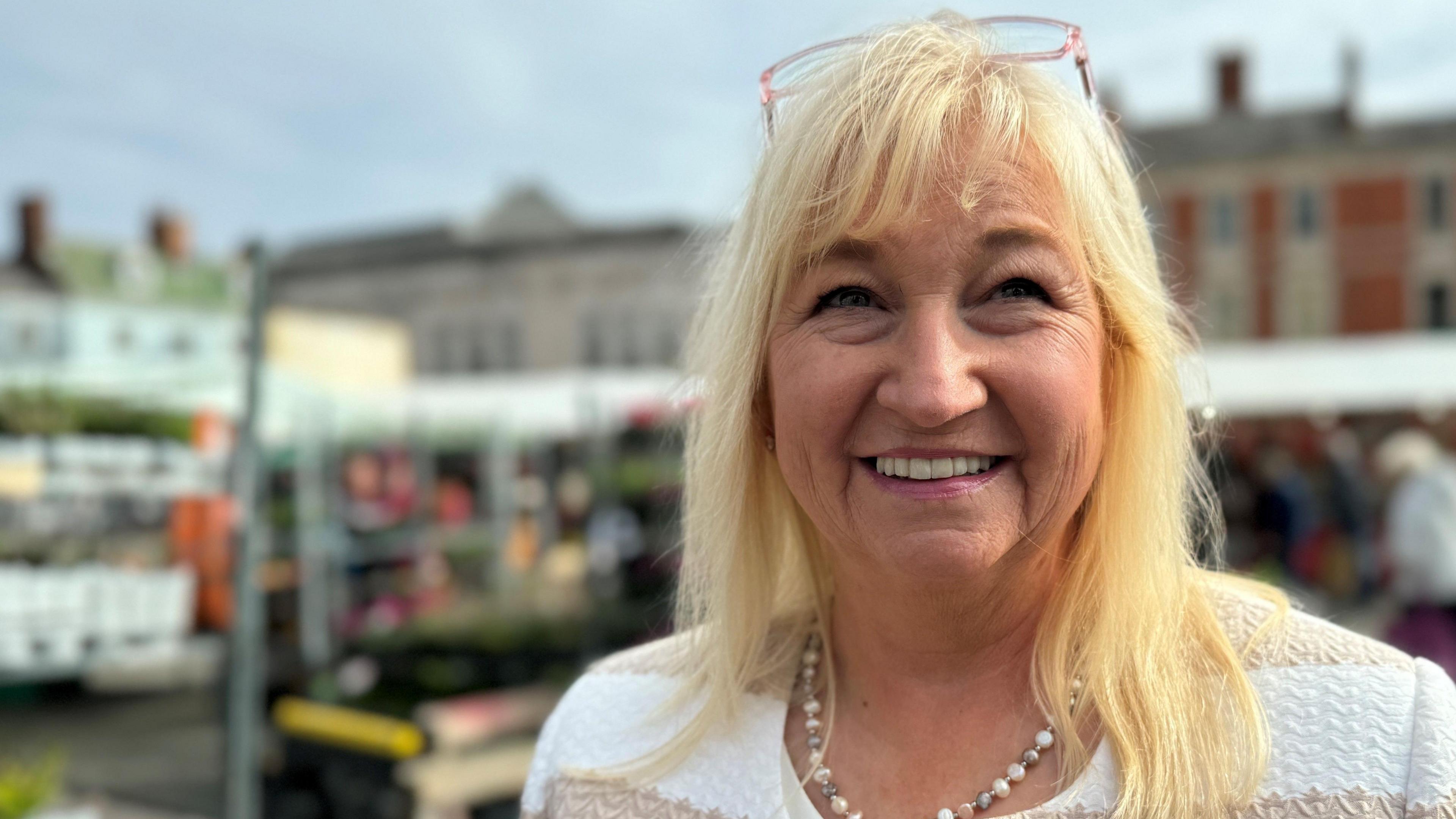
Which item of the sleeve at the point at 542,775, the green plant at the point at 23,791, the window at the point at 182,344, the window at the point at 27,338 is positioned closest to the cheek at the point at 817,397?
the sleeve at the point at 542,775

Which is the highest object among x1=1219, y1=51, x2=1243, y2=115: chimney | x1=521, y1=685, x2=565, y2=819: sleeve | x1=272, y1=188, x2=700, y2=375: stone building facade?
x1=1219, y1=51, x2=1243, y2=115: chimney

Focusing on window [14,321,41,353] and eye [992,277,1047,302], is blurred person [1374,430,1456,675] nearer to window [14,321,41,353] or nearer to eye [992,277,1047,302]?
eye [992,277,1047,302]

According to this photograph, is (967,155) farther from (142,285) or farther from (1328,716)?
(142,285)

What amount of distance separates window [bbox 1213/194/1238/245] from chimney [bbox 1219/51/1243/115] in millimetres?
4295

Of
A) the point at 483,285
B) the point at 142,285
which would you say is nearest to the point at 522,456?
the point at 142,285

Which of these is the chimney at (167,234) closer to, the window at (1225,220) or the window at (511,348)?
the window at (511,348)

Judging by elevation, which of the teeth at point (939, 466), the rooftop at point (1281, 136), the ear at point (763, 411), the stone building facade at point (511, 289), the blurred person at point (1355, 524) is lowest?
the blurred person at point (1355, 524)

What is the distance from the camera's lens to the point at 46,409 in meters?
3.84

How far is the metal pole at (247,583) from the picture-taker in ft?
8.61

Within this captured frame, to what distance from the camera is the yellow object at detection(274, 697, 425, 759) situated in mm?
3891

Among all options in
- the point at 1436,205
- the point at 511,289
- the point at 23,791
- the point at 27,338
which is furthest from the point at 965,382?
the point at 511,289

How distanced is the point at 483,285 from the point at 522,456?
974 inches

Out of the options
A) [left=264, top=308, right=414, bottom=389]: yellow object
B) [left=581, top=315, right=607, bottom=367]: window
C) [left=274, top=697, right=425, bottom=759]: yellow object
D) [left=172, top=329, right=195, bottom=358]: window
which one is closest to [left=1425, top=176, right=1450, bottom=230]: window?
[left=581, top=315, right=607, bottom=367]: window

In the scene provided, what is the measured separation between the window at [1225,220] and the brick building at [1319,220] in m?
0.03
